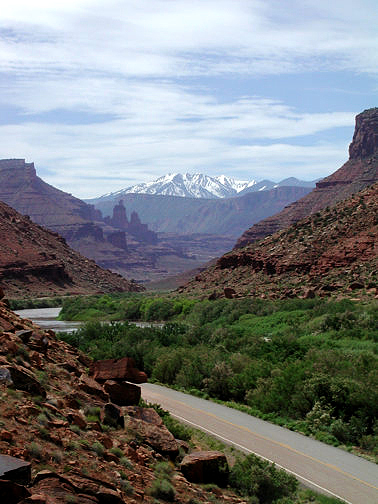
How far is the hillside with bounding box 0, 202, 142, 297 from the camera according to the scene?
123938mm

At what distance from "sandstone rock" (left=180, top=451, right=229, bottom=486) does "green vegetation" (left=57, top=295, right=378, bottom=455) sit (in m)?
6.22

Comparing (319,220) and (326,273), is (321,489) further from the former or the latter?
(319,220)

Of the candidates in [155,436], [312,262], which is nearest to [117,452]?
[155,436]

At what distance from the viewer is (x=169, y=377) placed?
34219 millimetres

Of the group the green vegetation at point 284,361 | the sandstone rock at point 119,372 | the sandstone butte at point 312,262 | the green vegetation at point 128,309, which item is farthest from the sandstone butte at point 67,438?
the green vegetation at point 128,309

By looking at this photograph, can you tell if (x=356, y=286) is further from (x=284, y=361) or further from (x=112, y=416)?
(x=112, y=416)

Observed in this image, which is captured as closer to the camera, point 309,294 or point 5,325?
point 5,325

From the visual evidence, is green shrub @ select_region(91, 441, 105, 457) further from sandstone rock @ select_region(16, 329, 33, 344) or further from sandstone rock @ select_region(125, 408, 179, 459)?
sandstone rock @ select_region(16, 329, 33, 344)

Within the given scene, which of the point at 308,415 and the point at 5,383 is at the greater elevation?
the point at 5,383

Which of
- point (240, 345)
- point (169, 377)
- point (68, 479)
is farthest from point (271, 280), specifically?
point (68, 479)

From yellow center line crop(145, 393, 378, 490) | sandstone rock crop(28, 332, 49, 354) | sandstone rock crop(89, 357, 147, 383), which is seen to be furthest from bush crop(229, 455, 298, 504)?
sandstone rock crop(28, 332, 49, 354)

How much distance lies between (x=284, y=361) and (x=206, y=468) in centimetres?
1661

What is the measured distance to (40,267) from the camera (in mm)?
128750

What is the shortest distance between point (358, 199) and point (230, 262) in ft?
60.4
